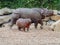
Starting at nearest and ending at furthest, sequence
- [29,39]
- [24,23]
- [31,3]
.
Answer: [29,39] < [24,23] < [31,3]

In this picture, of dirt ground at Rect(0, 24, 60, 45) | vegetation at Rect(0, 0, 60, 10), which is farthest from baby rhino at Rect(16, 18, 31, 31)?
vegetation at Rect(0, 0, 60, 10)

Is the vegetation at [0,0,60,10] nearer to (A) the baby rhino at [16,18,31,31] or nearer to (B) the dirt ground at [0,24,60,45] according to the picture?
(A) the baby rhino at [16,18,31,31]

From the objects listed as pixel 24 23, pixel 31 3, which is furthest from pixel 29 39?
pixel 31 3

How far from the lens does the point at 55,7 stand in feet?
55.7

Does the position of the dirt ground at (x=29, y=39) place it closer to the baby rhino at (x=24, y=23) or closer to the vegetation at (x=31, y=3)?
the baby rhino at (x=24, y=23)

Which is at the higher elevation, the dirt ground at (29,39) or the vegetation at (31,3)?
the dirt ground at (29,39)

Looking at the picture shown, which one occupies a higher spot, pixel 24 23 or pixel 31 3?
pixel 24 23

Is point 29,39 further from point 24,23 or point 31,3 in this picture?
point 31,3

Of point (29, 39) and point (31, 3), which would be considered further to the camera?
point (31, 3)

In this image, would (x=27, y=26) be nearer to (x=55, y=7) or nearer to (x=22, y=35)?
(x=22, y=35)

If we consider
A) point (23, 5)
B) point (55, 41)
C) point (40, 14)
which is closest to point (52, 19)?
point (40, 14)

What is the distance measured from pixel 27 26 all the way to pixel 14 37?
5.51 ft

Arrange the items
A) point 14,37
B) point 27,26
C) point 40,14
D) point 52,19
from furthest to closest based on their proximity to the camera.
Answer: point 52,19
point 40,14
point 27,26
point 14,37

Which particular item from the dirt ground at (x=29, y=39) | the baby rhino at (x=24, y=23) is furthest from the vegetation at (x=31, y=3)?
the dirt ground at (x=29, y=39)
